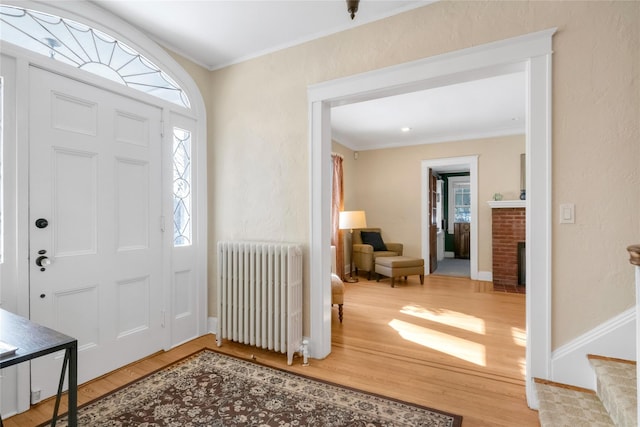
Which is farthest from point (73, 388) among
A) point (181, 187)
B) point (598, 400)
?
point (598, 400)

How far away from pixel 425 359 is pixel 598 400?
3.76 feet

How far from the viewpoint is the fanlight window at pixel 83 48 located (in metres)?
1.99

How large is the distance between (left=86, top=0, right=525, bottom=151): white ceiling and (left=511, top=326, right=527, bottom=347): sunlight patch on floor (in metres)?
2.70

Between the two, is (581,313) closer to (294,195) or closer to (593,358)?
(593,358)

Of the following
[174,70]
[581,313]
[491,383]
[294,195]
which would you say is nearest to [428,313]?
[491,383]

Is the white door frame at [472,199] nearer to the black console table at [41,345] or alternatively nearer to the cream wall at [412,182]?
the cream wall at [412,182]

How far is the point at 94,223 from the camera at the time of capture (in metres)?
2.33

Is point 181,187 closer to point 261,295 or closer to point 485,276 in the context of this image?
point 261,295

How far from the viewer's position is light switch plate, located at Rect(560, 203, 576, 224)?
1.86 m

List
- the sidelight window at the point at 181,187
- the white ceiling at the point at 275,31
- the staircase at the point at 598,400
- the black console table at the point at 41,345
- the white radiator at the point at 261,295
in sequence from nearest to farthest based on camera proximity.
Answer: the black console table at the point at 41,345 < the staircase at the point at 598,400 < the white ceiling at the point at 275,31 < the white radiator at the point at 261,295 < the sidelight window at the point at 181,187

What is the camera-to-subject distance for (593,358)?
1789 millimetres

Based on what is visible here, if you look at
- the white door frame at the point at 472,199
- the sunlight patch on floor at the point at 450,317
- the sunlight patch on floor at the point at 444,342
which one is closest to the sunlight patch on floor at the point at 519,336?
the sunlight patch on floor at the point at 450,317

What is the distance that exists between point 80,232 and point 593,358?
340cm

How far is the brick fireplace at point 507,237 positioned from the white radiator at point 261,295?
14.1ft
